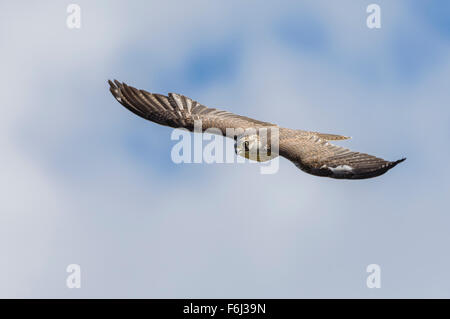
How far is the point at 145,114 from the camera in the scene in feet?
69.7

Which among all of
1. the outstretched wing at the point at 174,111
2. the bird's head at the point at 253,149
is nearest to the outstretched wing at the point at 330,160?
the bird's head at the point at 253,149

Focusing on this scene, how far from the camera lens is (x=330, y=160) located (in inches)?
690

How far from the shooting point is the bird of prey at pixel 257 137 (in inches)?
671

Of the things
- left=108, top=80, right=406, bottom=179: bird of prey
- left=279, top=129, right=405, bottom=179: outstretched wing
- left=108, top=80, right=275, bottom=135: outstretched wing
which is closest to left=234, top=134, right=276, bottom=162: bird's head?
left=108, top=80, right=406, bottom=179: bird of prey

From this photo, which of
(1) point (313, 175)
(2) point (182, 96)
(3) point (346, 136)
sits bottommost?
(1) point (313, 175)

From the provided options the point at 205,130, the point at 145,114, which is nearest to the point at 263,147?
the point at 205,130

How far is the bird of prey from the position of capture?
55.9ft

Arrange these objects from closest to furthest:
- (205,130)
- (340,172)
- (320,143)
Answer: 1. (340,172)
2. (320,143)
3. (205,130)

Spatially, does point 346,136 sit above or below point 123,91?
below

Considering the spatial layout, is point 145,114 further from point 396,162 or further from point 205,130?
point 396,162

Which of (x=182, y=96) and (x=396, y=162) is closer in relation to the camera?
(x=396, y=162)

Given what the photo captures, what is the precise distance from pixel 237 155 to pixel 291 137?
1.35 m

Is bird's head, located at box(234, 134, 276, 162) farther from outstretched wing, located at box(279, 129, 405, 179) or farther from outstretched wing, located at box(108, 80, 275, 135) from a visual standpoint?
outstretched wing, located at box(108, 80, 275, 135)

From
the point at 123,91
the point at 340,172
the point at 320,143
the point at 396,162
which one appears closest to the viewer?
the point at 396,162
